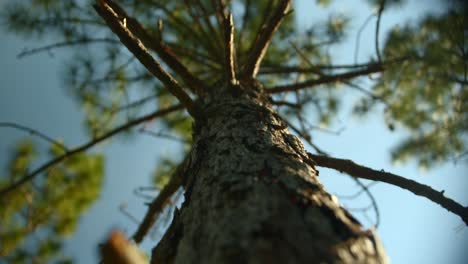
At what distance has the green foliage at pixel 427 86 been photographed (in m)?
3.04

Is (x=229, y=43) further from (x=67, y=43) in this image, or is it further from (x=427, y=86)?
(x=427, y=86)

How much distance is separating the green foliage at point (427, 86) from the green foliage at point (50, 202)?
3844 mm

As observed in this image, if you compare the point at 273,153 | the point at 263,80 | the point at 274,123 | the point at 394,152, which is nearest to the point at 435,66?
the point at 263,80

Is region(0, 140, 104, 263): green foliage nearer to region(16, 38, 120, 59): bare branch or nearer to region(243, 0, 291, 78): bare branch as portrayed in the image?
region(16, 38, 120, 59): bare branch

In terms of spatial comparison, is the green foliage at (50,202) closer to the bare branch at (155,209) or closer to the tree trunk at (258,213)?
the bare branch at (155,209)

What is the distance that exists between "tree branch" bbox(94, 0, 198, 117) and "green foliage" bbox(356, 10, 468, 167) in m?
2.17

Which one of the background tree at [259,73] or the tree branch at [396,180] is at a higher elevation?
the background tree at [259,73]

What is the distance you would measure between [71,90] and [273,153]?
264 centimetres

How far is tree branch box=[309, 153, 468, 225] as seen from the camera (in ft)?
2.92

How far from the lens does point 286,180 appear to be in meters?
0.69

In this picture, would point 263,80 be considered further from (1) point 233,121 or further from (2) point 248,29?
(1) point 233,121

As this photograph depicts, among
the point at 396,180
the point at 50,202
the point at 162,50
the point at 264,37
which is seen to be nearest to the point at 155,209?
the point at 162,50

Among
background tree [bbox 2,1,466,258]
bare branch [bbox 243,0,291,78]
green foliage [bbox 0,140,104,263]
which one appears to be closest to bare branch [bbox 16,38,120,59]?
background tree [bbox 2,1,466,258]

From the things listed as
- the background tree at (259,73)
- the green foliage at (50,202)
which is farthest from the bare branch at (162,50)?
the green foliage at (50,202)
